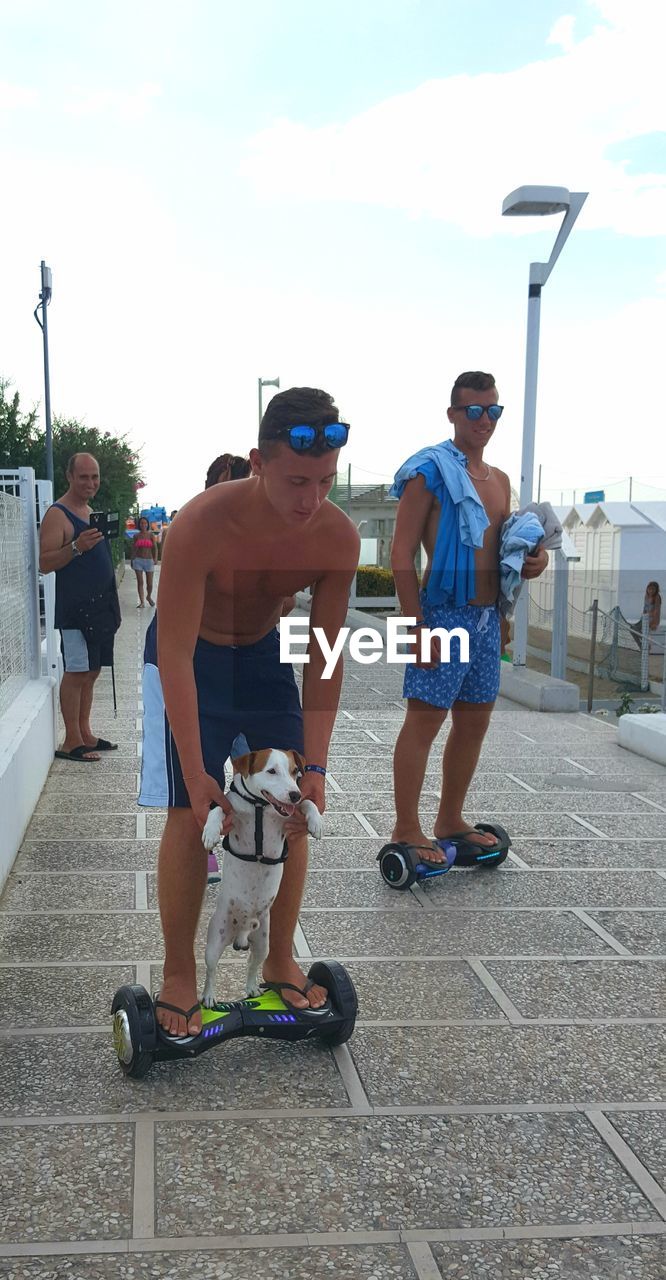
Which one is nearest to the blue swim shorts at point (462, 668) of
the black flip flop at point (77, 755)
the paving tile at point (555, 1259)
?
the paving tile at point (555, 1259)

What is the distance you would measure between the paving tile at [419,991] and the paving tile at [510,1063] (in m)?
0.11

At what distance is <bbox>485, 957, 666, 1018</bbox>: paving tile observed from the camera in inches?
125

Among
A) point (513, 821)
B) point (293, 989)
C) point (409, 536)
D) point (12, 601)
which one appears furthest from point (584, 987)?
point (12, 601)

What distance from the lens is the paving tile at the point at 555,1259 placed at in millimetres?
2029

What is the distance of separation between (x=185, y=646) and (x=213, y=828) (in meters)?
0.43

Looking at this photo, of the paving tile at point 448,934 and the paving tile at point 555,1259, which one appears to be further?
the paving tile at point 448,934

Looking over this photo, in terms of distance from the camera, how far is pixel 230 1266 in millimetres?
2014

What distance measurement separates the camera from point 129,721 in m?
7.80

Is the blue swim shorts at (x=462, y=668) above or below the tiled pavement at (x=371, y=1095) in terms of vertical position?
above

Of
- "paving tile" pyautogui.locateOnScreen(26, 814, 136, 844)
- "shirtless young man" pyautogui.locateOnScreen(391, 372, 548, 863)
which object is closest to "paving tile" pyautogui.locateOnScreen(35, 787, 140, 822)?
"paving tile" pyautogui.locateOnScreen(26, 814, 136, 844)

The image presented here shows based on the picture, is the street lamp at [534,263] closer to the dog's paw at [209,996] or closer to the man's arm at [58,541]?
the man's arm at [58,541]

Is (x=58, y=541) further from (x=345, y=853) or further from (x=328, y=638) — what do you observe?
(x=328, y=638)

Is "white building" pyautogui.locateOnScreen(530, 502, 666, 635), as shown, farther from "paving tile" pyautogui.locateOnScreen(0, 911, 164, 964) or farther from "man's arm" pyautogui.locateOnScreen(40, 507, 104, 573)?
"paving tile" pyautogui.locateOnScreen(0, 911, 164, 964)

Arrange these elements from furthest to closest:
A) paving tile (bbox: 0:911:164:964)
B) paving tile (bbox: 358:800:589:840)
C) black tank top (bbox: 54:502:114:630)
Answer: black tank top (bbox: 54:502:114:630) → paving tile (bbox: 358:800:589:840) → paving tile (bbox: 0:911:164:964)
